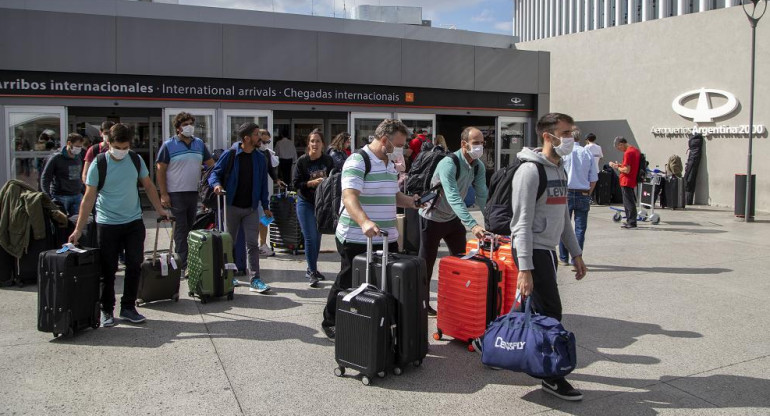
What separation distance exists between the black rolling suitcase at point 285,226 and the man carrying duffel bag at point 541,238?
5517mm

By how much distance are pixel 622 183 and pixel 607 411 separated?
9004 mm

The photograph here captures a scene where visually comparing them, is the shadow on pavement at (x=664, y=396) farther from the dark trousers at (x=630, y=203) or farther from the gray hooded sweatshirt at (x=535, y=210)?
the dark trousers at (x=630, y=203)

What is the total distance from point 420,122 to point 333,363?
38.2 feet

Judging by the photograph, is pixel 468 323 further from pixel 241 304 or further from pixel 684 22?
pixel 684 22

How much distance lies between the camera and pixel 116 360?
497cm

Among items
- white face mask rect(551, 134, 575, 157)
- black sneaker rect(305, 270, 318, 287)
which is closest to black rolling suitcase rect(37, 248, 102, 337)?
black sneaker rect(305, 270, 318, 287)

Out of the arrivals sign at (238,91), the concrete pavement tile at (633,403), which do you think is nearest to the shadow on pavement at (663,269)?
the concrete pavement tile at (633,403)

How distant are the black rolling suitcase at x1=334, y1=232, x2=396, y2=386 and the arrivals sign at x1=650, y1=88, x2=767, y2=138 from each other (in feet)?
48.8

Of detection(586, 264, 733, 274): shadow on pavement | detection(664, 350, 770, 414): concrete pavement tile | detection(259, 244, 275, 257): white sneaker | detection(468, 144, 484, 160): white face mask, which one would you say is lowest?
detection(664, 350, 770, 414): concrete pavement tile

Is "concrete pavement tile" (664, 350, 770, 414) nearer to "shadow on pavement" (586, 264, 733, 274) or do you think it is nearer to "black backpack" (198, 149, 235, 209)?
"shadow on pavement" (586, 264, 733, 274)

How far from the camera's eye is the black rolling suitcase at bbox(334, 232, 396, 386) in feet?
14.3

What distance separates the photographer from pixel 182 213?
761 centimetres

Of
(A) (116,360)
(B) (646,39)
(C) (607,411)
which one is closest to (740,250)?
(C) (607,411)

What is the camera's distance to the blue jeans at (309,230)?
24.8 feet
